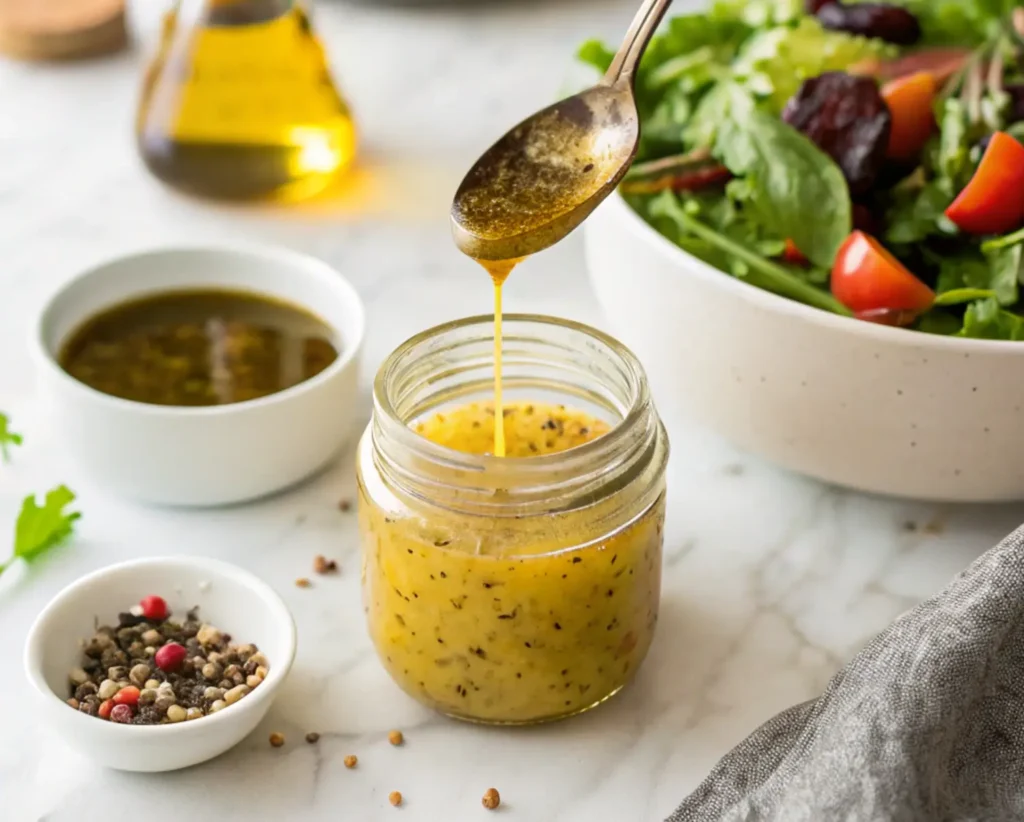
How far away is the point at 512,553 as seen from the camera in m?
1.03

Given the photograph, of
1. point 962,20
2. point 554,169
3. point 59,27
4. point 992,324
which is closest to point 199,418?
point 554,169

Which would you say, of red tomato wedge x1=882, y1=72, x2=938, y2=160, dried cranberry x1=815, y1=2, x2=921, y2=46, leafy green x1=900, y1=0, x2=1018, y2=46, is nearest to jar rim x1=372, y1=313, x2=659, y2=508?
red tomato wedge x1=882, y1=72, x2=938, y2=160

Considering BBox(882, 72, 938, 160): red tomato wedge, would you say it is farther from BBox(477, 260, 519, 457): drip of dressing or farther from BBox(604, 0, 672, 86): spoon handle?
BBox(477, 260, 519, 457): drip of dressing

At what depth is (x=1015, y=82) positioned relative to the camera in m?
1.54

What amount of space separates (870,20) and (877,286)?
498 mm

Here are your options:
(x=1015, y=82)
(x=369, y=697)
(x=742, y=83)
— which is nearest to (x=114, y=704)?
(x=369, y=697)

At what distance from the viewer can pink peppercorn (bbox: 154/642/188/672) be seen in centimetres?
109

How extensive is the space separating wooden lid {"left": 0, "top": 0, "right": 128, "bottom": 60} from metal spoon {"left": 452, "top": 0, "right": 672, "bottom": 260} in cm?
122

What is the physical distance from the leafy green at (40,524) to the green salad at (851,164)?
0.65 meters

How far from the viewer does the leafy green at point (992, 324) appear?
1.25 meters

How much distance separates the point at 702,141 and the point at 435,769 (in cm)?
79

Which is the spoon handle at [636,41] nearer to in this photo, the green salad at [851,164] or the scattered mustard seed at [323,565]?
the green salad at [851,164]

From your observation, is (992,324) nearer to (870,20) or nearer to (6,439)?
(870,20)

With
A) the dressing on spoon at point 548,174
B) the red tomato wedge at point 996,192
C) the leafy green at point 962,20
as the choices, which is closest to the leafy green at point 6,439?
the dressing on spoon at point 548,174
